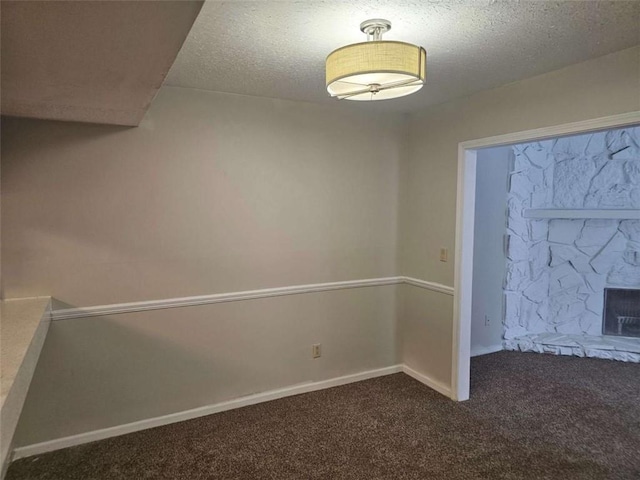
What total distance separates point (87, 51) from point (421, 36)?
1397mm

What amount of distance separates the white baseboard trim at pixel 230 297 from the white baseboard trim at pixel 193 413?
0.75m

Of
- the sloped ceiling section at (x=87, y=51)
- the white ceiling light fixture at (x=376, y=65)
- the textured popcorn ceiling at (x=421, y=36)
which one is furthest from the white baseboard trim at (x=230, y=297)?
the white ceiling light fixture at (x=376, y=65)

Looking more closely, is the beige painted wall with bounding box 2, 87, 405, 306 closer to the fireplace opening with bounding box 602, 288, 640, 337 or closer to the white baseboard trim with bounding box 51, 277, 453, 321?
the white baseboard trim with bounding box 51, 277, 453, 321

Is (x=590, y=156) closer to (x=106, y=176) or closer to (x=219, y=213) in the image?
(x=219, y=213)

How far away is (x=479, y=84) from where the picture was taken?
271 cm

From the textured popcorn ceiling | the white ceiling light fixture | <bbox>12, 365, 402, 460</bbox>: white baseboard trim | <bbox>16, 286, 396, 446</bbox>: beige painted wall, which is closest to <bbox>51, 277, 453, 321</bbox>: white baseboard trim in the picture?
<bbox>16, 286, 396, 446</bbox>: beige painted wall

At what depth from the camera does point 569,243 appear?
176 inches

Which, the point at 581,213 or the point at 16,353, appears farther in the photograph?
the point at 581,213

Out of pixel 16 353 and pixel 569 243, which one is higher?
pixel 569 243

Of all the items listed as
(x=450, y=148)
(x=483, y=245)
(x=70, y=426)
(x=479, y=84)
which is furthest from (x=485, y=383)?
(x=70, y=426)

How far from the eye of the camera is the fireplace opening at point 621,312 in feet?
14.2

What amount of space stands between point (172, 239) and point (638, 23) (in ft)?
8.96

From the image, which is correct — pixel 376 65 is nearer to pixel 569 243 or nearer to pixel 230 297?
pixel 230 297

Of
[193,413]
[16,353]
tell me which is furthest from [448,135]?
[16,353]
